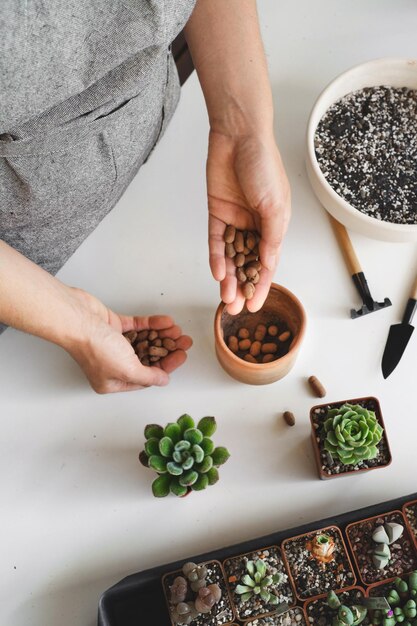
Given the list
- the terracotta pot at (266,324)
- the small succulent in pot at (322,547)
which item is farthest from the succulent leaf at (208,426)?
the small succulent in pot at (322,547)

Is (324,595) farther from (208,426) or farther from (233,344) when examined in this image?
(233,344)

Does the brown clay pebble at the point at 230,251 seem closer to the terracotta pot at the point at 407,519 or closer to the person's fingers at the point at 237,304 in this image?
the person's fingers at the point at 237,304

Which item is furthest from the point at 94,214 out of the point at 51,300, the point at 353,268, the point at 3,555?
the point at 3,555

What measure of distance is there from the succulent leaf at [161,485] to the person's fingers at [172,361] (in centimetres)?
21

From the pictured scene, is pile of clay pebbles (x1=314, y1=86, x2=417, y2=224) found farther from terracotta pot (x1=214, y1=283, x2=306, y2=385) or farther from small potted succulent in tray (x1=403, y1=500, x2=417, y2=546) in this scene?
small potted succulent in tray (x1=403, y1=500, x2=417, y2=546)

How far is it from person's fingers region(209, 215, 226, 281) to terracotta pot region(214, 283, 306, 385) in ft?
0.18

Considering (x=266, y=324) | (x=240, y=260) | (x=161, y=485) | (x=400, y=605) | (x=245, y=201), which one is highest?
(x=245, y=201)

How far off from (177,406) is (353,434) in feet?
1.06

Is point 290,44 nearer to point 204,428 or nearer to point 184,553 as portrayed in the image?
→ point 204,428

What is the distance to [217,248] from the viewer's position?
1.12 m

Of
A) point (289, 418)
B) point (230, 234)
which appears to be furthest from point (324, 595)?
point (230, 234)

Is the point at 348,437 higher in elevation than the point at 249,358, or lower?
lower

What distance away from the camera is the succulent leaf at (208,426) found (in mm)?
992

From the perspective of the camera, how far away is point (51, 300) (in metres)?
0.99
